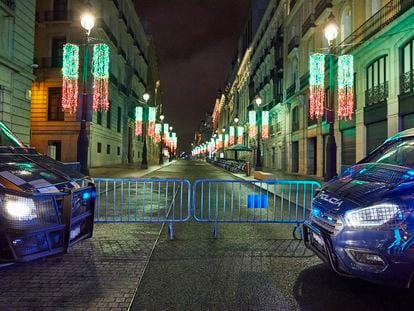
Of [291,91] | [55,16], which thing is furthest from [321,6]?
[55,16]

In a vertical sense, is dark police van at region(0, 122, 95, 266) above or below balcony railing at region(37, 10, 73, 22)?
below

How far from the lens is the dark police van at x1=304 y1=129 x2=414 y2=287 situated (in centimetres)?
346

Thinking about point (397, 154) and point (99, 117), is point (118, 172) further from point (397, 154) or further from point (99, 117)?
point (397, 154)

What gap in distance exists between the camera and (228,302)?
3953mm

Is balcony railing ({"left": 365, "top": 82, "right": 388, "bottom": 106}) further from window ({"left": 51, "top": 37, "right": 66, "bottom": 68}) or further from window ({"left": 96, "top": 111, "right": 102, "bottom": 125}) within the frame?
window ({"left": 51, "top": 37, "right": 66, "bottom": 68})

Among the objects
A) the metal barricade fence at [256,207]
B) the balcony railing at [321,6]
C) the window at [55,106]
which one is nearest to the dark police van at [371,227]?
the metal barricade fence at [256,207]

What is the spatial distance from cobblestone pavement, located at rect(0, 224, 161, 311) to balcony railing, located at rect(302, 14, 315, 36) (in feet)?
90.8

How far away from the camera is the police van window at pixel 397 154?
4.71m

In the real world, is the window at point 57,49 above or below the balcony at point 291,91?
above

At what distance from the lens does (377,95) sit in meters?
20.0

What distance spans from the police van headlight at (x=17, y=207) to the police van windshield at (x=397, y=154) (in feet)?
14.3

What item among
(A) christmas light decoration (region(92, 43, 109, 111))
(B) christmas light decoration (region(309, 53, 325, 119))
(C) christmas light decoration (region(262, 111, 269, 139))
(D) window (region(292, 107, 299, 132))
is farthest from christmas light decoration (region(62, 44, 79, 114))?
(D) window (region(292, 107, 299, 132))

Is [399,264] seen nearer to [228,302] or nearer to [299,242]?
[228,302]

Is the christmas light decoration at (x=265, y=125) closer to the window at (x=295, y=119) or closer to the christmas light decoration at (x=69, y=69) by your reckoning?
the window at (x=295, y=119)
